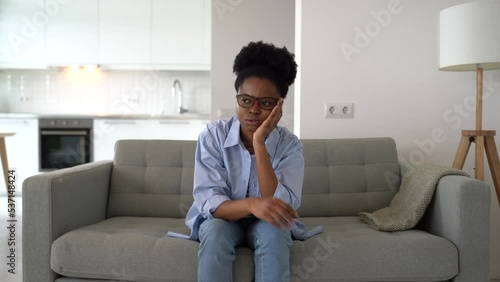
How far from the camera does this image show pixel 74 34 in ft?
17.3

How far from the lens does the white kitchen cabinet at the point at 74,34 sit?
5242 mm

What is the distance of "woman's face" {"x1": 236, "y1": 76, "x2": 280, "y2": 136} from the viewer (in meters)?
1.58

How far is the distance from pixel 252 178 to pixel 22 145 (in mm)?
4266

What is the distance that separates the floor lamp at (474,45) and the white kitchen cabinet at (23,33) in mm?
4627

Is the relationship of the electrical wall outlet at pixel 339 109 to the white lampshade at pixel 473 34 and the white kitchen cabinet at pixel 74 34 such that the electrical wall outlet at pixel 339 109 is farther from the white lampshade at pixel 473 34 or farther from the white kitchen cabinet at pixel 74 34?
the white kitchen cabinet at pixel 74 34

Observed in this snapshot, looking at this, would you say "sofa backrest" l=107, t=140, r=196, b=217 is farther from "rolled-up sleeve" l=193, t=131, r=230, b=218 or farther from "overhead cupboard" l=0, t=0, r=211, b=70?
"overhead cupboard" l=0, t=0, r=211, b=70

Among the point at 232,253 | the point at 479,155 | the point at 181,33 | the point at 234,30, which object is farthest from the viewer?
the point at 181,33

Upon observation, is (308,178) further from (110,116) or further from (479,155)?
(110,116)

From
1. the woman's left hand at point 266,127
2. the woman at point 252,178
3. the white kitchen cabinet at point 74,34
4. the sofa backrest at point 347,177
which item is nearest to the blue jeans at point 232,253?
the woman at point 252,178

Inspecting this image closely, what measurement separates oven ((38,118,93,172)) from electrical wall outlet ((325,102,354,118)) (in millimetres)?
3302

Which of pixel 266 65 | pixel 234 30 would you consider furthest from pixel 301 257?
pixel 234 30

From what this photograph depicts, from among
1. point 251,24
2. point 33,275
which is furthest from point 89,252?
point 251,24

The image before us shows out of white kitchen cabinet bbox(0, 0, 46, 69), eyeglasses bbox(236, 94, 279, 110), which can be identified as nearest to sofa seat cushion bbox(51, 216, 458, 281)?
eyeglasses bbox(236, 94, 279, 110)

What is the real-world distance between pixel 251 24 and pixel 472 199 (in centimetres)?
296
